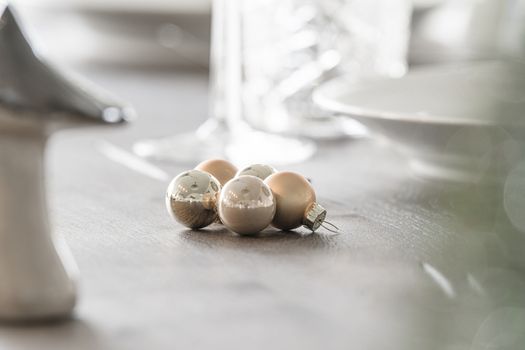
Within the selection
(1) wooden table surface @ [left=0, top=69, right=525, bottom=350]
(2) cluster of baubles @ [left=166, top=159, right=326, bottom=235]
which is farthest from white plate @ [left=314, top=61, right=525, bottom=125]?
(2) cluster of baubles @ [left=166, top=159, right=326, bottom=235]

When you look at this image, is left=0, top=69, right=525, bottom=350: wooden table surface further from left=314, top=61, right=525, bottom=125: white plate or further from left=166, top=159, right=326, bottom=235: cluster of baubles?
left=314, top=61, right=525, bottom=125: white plate

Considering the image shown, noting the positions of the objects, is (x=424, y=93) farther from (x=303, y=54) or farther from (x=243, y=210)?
(x=243, y=210)

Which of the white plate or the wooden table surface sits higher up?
the white plate

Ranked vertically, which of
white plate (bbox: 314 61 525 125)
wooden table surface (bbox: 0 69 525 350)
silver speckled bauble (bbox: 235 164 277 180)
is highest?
white plate (bbox: 314 61 525 125)

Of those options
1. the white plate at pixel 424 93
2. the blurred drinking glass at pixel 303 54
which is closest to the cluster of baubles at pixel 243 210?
the white plate at pixel 424 93

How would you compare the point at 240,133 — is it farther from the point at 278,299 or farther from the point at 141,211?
the point at 278,299

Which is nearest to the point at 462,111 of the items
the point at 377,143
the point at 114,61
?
the point at 377,143
